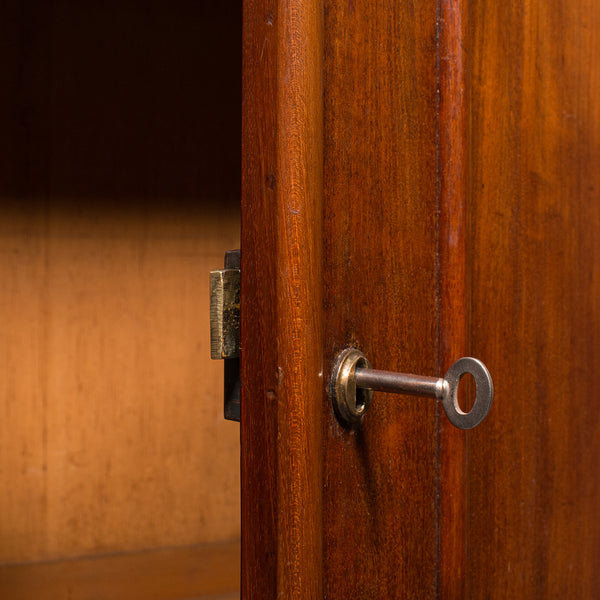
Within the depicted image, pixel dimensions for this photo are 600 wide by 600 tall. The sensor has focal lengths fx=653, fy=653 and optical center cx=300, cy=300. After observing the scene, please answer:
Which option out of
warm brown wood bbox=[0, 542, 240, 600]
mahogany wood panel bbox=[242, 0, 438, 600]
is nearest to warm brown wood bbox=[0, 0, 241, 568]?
warm brown wood bbox=[0, 542, 240, 600]

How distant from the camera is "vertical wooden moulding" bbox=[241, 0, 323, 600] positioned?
379mm

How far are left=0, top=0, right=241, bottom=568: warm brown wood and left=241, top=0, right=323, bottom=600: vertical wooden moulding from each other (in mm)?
1197

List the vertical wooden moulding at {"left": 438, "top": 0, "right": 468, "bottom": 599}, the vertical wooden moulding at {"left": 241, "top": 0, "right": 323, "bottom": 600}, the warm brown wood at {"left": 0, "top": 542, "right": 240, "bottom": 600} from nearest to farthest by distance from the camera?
the vertical wooden moulding at {"left": 241, "top": 0, "right": 323, "bottom": 600} → the vertical wooden moulding at {"left": 438, "top": 0, "right": 468, "bottom": 599} → the warm brown wood at {"left": 0, "top": 542, "right": 240, "bottom": 600}

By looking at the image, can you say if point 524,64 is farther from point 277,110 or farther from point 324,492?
point 324,492

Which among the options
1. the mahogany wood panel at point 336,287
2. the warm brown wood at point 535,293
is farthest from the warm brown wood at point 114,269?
the mahogany wood panel at point 336,287

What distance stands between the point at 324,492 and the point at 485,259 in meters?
0.28

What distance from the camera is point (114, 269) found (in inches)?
61.3

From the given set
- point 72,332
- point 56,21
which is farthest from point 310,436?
point 56,21

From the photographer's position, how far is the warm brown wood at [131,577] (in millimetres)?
1439

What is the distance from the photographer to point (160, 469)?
1584 mm

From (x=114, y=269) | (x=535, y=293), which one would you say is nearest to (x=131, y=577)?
(x=114, y=269)

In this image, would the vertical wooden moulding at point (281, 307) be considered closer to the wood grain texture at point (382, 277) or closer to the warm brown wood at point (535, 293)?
the wood grain texture at point (382, 277)

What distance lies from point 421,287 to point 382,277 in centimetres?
6

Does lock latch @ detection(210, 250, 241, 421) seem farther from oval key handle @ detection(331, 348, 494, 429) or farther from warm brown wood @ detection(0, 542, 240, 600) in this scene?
warm brown wood @ detection(0, 542, 240, 600)
